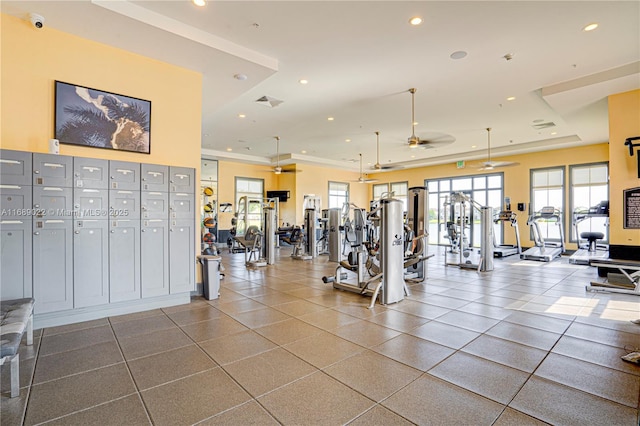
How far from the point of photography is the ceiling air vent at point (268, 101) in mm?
Answer: 6641

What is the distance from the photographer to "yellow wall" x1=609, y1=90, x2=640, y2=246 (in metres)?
5.83

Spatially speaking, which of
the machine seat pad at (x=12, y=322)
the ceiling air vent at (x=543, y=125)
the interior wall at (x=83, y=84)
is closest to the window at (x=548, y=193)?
the ceiling air vent at (x=543, y=125)

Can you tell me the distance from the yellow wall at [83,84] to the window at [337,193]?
10975 mm

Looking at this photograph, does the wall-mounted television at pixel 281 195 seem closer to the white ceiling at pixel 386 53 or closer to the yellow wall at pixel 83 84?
the white ceiling at pixel 386 53

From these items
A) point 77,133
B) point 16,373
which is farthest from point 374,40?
point 16,373

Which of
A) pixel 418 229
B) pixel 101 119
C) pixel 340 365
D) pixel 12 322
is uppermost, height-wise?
pixel 101 119

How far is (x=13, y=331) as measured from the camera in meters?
2.29

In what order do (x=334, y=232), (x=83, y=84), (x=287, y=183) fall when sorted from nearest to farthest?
(x=83, y=84)
(x=334, y=232)
(x=287, y=183)

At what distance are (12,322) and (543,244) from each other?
12037mm

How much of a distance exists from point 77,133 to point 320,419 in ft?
14.1

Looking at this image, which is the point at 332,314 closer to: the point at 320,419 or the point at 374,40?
the point at 320,419

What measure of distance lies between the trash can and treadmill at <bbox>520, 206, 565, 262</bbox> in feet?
29.7

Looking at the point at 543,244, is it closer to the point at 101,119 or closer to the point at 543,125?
the point at 543,125

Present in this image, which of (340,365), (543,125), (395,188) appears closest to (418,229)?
(340,365)
